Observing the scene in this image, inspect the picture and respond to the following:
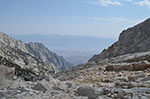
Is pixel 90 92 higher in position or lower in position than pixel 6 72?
lower

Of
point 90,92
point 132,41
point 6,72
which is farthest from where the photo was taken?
point 132,41

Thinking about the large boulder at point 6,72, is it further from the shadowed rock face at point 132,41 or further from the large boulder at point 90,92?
the shadowed rock face at point 132,41

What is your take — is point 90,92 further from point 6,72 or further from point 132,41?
point 132,41

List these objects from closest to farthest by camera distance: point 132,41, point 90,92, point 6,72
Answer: point 90,92 < point 6,72 < point 132,41

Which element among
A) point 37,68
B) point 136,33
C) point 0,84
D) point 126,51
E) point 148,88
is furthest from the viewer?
point 37,68

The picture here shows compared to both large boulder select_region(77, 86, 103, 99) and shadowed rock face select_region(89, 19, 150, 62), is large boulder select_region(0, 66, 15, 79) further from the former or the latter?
shadowed rock face select_region(89, 19, 150, 62)

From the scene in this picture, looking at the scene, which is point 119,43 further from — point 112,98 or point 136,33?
point 112,98

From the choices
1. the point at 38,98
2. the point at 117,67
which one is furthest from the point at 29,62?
the point at 38,98

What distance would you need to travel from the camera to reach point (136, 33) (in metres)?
50.4

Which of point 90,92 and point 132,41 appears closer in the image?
point 90,92

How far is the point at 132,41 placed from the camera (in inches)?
1912

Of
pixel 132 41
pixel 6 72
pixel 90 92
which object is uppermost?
pixel 132 41

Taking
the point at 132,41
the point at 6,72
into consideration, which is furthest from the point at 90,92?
the point at 132,41

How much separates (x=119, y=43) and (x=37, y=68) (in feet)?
355
